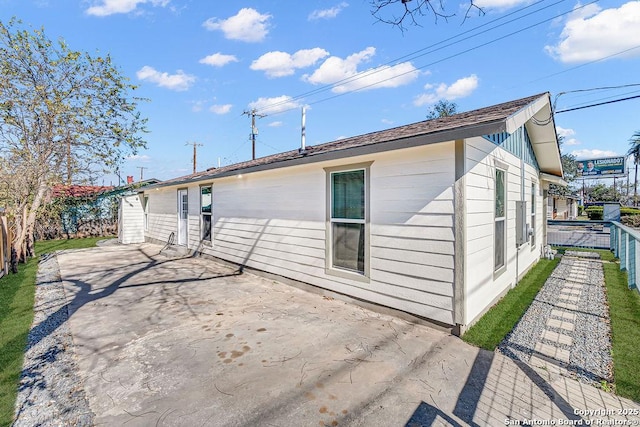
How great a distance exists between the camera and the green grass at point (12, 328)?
2.53 meters

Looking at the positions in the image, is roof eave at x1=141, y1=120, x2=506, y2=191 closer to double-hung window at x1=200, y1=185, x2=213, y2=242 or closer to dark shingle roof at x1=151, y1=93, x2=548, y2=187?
dark shingle roof at x1=151, y1=93, x2=548, y2=187

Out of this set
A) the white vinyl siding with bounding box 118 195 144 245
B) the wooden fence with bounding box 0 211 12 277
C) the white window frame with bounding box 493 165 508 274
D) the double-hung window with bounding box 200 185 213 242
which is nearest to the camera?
the white window frame with bounding box 493 165 508 274

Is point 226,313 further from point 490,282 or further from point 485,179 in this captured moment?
point 485,179

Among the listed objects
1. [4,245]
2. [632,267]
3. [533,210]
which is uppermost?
[533,210]

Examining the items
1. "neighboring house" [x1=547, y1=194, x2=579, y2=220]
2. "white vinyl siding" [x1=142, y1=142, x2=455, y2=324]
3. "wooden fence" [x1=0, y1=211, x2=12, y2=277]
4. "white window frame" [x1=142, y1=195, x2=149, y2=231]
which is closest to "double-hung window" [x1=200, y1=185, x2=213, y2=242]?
"white vinyl siding" [x1=142, y1=142, x2=455, y2=324]

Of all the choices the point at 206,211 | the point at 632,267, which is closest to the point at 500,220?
the point at 632,267

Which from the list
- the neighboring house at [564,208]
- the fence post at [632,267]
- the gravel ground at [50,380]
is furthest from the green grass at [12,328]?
the neighboring house at [564,208]

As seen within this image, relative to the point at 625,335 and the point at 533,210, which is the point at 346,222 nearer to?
the point at 625,335

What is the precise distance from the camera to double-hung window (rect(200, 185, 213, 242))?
889 centimetres

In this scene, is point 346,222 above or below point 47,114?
below

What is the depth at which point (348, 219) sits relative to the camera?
16.1 ft

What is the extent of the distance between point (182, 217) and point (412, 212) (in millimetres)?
8906

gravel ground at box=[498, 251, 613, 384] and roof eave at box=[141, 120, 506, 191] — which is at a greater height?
roof eave at box=[141, 120, 506, 191]

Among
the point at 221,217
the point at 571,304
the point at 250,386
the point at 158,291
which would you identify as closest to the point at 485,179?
the point at 571,304
